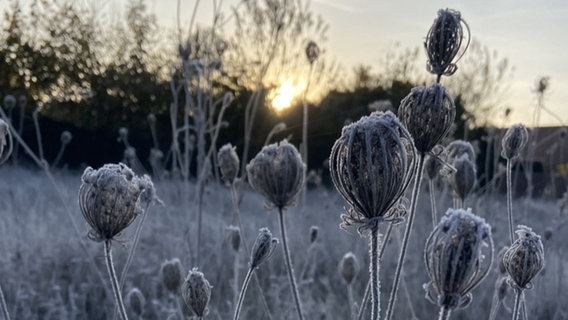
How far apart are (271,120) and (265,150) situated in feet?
40.4

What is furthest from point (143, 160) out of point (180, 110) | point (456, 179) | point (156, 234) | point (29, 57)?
point (456, 179)

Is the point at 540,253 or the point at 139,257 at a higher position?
the point at 540,253

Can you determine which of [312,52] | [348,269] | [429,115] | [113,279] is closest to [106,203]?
[113,279]

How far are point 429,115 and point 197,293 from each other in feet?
1.95

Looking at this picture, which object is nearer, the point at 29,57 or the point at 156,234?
the point at 156,234

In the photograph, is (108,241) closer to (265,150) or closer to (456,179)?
(265,150)

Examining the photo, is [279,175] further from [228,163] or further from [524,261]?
[228,163]

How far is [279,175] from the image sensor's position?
1.72m

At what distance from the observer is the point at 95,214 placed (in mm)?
1347

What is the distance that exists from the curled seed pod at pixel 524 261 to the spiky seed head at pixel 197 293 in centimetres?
57

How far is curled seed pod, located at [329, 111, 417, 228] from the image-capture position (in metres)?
1.10

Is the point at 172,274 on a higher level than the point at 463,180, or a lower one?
lower

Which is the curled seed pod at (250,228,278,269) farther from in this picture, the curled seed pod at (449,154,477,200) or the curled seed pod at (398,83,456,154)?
the curled seed pod at (449,154,477,200)

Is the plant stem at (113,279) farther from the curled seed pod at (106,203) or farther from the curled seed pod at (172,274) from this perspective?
the curled seed pod at (172,274)
